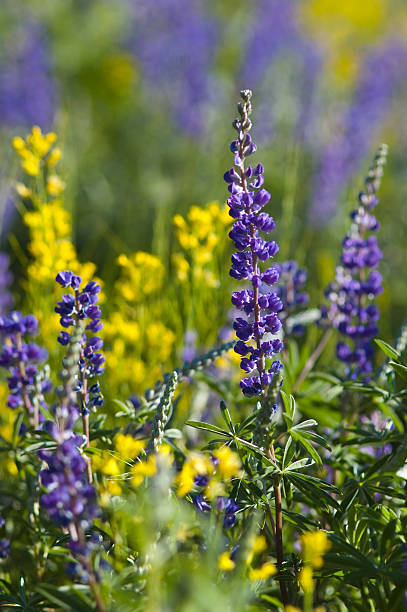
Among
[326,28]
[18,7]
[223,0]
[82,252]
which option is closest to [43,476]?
[82,252]

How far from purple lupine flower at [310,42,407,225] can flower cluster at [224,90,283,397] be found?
390 cm

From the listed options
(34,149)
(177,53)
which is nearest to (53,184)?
(34,149)

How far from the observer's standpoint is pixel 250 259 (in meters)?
1.18

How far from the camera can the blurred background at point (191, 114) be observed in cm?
496

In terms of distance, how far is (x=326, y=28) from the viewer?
10055 millimetres

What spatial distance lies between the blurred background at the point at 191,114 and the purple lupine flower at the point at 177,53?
15mm

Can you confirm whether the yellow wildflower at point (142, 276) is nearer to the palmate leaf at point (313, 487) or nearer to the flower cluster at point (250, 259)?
the flower cluster at point (250, 259)

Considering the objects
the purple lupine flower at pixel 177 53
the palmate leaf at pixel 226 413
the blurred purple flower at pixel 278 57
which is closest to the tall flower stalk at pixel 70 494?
the palmate leaf at pixel 226 413

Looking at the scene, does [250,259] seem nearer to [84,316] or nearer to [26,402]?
[84,316]

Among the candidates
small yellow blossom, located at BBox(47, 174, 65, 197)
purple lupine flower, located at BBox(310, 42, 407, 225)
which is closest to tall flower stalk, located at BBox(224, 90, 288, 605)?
small yellow blossom, located at BBox(47, 174, 65, 197)

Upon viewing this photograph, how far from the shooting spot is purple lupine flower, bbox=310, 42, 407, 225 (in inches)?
198

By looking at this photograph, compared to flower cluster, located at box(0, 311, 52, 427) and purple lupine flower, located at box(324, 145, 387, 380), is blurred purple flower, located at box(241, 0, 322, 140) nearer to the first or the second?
purple lupine flower, located at box(324, 145, 387, 380)

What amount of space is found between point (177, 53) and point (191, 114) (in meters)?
0.97

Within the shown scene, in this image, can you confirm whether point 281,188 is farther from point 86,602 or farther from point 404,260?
point 86,602
